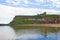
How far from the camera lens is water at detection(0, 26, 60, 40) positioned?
4.09 m

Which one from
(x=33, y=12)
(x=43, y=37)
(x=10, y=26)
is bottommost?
(x=43, y=37)

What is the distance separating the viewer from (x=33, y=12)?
4148mm

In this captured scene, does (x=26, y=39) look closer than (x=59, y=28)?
Yes

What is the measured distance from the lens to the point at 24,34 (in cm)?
429

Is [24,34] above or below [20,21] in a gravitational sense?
below

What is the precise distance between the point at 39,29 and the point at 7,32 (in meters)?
0.74

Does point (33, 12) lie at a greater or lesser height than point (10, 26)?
greater

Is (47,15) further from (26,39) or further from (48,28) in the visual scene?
(26,39)

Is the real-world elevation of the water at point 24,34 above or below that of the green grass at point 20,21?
below

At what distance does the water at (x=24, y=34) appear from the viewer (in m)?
4.09

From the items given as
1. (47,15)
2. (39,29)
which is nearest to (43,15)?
(47,15)

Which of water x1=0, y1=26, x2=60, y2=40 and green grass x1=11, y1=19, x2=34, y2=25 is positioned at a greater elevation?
green grass x1=11, y1=19, x2=34, y2=25

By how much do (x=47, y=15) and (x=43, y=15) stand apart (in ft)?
0.29

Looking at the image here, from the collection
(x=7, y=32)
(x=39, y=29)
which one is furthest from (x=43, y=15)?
(x=7, y=32)
